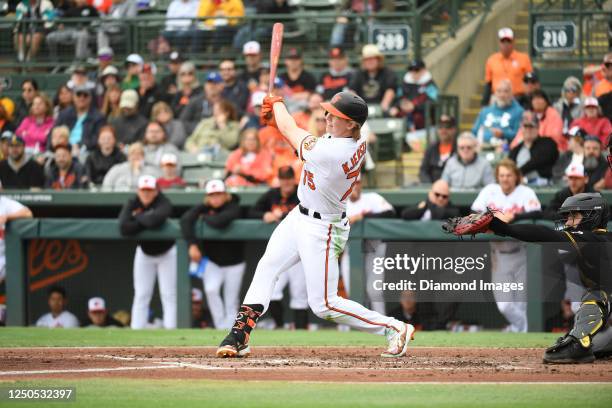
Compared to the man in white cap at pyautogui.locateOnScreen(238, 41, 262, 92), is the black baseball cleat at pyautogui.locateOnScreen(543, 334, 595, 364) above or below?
below

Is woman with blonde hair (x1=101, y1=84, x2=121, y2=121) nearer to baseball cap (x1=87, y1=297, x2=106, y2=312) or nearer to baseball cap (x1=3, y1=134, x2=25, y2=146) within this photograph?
baseball cap (x1=3, y1=134, x2=25, y2=146)

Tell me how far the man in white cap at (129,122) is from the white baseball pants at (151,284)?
2.58 meters

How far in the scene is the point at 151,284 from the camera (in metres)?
13.5

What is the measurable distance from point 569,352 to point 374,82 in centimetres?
756

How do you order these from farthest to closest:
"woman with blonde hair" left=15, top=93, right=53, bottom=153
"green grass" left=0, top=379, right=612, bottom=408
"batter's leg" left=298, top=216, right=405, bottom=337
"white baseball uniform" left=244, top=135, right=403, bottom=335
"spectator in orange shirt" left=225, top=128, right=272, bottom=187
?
"woman with blonde hair" left=15, top=93, right=53, bottom=153
"spectator in orange shirt" left=225, top=128, right=272, bottom=187
"batter's leg" left=298, top=216, right=405, bottom=337
"white baseball uniform" left=244, top=135, right=403, bottom=335
"green grass" left=0, top=379, right=612, bottom=408

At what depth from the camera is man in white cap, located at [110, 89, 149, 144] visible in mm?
15711

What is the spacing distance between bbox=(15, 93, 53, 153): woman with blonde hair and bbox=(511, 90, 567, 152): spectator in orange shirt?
21.0 feet

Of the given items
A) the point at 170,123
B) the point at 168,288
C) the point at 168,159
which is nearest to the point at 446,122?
the point at 168,159

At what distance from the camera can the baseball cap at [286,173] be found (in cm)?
1302

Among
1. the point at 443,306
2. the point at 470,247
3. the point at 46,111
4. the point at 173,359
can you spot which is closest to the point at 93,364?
the point at 173,359

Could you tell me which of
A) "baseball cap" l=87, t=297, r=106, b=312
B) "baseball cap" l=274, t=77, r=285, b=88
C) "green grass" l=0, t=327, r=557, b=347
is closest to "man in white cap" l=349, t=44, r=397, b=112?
"baseball cap" l=274, t=77, r=285, b=88

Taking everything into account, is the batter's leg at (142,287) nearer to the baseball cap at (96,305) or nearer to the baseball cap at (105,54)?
the baseball cap at (96,305)

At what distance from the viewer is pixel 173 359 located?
8.53m

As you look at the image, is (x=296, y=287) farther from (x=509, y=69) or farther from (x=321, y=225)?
(x=321, y=225)
